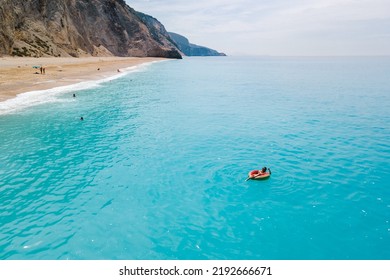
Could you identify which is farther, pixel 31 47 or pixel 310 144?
pixel 31 47

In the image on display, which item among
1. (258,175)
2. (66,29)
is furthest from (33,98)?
(66,29)

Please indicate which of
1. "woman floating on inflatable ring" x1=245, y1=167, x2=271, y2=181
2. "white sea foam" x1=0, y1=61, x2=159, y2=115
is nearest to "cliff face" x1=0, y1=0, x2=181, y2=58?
"white sea foam" x1=0, y1=61, x2=159, y2=115

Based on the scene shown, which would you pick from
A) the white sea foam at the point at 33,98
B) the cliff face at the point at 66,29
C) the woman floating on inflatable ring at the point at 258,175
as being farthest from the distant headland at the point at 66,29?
the woman floating on inflatable ring at the point at 258,175

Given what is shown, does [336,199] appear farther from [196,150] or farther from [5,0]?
[5,0]

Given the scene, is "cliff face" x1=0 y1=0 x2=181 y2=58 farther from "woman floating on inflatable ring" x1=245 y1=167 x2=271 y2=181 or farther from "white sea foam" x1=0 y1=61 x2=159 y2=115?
"woman floating on inflatable ring" x1=245 y1=167 x2=271 y2=181

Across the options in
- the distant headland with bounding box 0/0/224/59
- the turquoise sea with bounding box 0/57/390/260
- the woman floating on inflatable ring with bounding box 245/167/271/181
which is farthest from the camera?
the distant headland with bounding box 0/0/224/59
